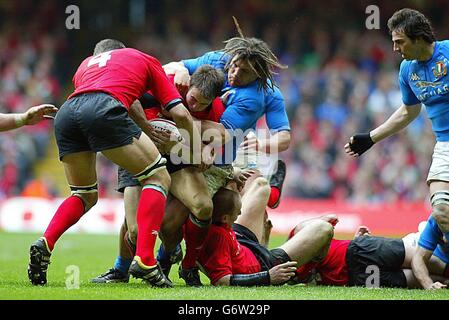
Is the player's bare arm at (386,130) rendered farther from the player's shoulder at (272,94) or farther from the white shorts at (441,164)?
the player's shoulder at (272,94)

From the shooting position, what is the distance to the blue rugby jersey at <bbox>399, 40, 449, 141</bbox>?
6.20 m

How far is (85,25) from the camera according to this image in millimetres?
19297

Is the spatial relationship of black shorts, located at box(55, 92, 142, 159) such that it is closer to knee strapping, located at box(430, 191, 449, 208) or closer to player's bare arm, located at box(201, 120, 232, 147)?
player's bare arm, located at box(201, 120, 232, 147)

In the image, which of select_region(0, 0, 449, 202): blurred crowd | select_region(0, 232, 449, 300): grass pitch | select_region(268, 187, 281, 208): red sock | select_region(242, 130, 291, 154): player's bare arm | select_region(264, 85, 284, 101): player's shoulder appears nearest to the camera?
select_region(0, 232, 449, 300): grass pitch

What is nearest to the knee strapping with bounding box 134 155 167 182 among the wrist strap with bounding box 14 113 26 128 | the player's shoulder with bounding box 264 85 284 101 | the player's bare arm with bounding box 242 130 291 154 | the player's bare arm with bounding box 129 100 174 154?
the player's bare arm with bounding box 129 100 174 154

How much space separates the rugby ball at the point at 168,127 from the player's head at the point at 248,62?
2.67 feet

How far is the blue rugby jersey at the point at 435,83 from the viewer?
620 centimetres

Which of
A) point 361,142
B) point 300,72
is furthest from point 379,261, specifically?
point 300,72

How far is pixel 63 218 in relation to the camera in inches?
234

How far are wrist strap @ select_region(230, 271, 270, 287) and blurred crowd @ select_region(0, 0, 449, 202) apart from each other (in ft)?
32.5

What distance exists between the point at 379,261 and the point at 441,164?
0.83 metres

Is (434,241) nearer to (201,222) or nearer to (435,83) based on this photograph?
(435,83)
